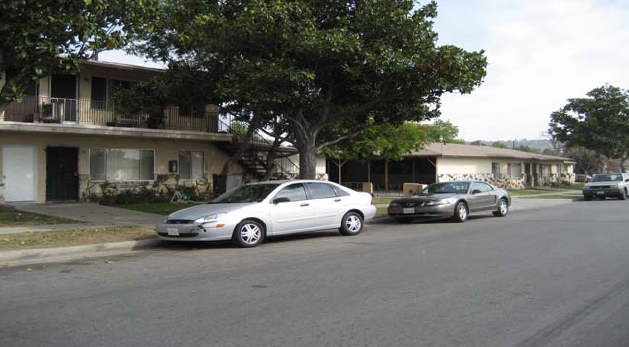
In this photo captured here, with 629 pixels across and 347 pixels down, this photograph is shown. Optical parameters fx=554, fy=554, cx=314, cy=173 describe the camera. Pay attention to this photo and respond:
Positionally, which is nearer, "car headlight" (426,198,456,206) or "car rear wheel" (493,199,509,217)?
"car headlight" (426,198,456,206)

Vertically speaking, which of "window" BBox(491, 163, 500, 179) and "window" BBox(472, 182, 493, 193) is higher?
"window" BBox(491, 163, 500, 179)

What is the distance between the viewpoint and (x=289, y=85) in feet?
47.3

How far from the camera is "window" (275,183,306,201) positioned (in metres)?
12.1

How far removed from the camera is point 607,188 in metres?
28.9

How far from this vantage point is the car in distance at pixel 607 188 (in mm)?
28812

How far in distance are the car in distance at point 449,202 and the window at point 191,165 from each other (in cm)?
1062

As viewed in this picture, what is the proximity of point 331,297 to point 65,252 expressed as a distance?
20.1ft

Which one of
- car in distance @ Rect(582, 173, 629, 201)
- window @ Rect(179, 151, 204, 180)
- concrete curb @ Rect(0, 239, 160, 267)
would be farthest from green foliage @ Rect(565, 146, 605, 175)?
concrete curb @ Rect(0, 239, 160, 267)

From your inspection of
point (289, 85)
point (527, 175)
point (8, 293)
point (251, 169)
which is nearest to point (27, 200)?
point (251, 169)

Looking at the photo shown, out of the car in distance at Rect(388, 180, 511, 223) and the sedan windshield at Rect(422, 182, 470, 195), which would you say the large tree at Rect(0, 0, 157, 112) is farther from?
Answer: the sedan windshield at Rect(422, 182, 470, 195)

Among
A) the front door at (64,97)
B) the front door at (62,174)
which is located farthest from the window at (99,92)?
the front door at (62,174)

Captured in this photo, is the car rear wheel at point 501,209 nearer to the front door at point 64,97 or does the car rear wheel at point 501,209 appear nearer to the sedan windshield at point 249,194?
the sedan windshield at point 249,194

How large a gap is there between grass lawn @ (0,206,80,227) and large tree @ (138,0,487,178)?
5425 mm

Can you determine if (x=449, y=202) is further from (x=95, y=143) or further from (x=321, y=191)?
(x=95, y=143)
